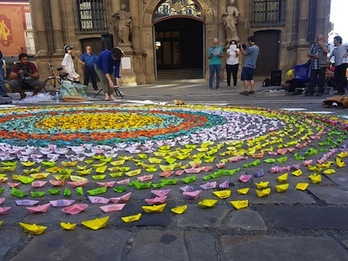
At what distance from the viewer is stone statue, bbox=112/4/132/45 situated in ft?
54.4

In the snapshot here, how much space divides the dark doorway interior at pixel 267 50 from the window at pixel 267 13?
55 centimetres

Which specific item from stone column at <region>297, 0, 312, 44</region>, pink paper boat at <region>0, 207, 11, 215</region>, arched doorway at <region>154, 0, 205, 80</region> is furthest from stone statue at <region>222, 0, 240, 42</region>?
pink paper boat at <region>0, 207, 11, 215</region>

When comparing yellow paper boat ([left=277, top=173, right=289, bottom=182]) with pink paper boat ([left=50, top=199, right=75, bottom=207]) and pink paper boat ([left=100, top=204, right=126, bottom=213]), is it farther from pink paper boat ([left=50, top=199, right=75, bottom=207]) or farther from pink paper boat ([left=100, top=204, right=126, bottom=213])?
pink paper boat ([left=50, top=199, right=75, bottom=207])

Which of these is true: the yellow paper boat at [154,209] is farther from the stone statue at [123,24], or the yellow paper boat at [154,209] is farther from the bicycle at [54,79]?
the stone statue at [123,24]

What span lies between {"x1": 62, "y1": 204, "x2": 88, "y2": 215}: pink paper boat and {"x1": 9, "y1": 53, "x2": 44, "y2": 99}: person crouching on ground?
8806 millimetres

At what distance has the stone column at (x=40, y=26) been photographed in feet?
59.1

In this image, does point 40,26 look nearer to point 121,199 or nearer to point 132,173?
point 132,173

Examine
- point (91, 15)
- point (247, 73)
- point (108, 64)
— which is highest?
point (91, 15)

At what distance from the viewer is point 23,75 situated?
31.7ft

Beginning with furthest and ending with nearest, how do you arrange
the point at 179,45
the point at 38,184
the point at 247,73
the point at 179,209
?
the point at 179,45
the point at 247,73
the point at 38,184
the point at 179,209

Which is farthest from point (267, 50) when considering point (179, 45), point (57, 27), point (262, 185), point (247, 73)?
point (262, 185)

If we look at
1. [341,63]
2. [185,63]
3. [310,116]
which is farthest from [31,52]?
[310,116]

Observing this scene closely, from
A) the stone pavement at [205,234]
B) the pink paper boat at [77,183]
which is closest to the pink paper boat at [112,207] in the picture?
the stone pavement at [205,234]

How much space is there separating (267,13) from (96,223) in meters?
18.5
